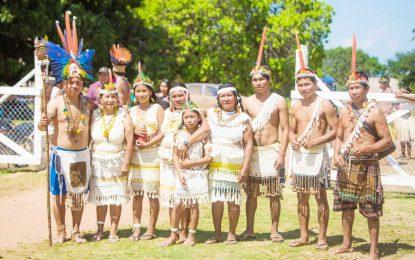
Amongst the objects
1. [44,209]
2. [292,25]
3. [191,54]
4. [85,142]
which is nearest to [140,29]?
[191,54]

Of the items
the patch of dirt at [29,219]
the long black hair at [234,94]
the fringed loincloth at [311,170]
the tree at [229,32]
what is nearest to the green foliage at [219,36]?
the tree at [229,32]

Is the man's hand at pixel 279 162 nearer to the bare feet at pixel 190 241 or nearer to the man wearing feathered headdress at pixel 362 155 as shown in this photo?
the man wearing feathered headdress at pixel 362 155

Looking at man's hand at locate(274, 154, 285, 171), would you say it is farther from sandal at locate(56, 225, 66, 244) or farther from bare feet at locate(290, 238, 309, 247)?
sandal at locate(56, 225, 66, 244)

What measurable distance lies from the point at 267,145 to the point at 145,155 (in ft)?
4.68

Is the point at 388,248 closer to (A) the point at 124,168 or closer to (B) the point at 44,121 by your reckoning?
(A) the point at 124,168

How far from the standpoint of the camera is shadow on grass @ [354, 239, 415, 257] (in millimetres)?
6500

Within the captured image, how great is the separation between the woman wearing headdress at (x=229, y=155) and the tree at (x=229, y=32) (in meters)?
26.9

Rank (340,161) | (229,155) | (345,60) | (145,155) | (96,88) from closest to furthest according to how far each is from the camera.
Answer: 1. (340,161)
2. (229,155)
3. (145,155)
4. (96,88)
5. (345,60)

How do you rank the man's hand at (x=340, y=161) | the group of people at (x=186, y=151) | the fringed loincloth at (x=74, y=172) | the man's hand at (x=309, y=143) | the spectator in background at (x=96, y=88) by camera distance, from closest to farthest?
the man's hand at (x=340, y=161)
the man's hand at (x=309, y=143)
the group of people at (x=186, y=151)
the fringed loincloth at (x=74, y=172)
the spectator in background at (x=96, y=88)

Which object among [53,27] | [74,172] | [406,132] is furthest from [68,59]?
[53,27]

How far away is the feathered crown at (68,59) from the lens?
6879 mm

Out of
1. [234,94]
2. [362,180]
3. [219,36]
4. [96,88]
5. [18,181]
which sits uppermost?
[219,36]

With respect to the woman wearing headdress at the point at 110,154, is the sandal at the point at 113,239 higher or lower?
lower

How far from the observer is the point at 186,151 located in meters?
6.72
